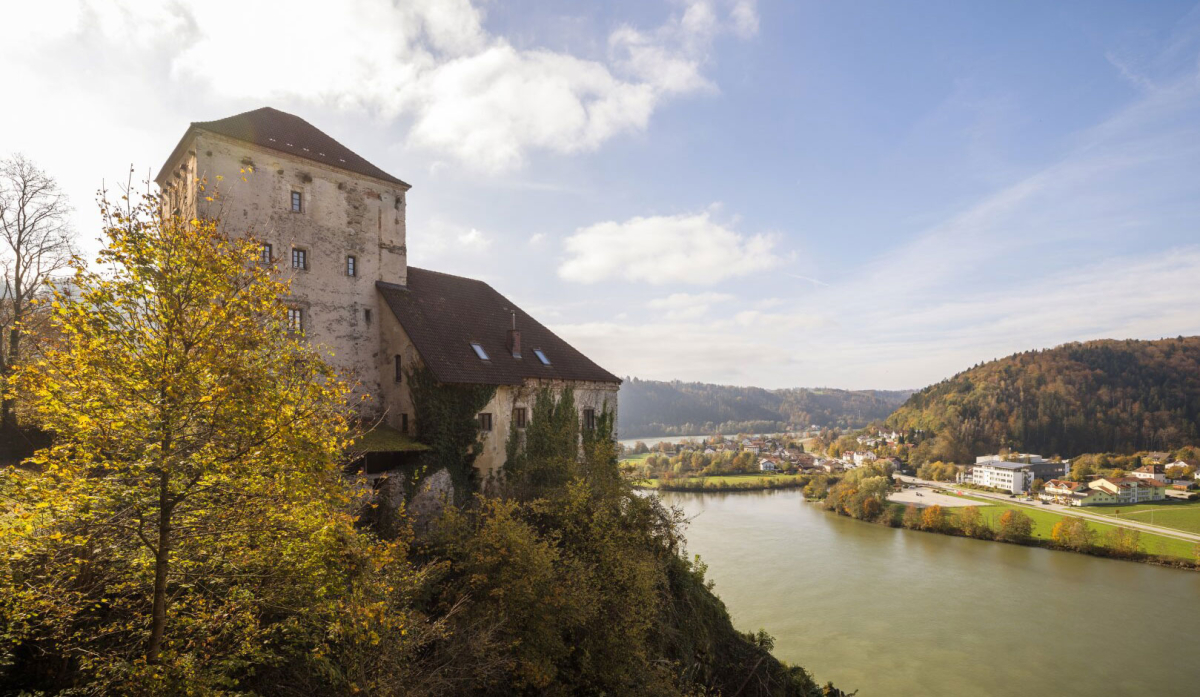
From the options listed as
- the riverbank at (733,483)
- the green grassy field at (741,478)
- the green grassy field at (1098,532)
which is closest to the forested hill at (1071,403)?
the green grassy field at (741,478)

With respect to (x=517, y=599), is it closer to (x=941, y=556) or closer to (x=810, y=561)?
(x=810, y=561)

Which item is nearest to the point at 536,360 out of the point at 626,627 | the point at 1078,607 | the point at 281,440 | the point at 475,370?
the point at 475,370

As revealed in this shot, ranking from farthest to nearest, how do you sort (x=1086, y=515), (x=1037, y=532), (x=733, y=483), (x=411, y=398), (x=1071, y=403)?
(x=1071, y=403), (x=733, y=483), (x=1086, y=515), (x=1037, y=532), (x=411, y=398)

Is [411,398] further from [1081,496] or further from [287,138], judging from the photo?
[1081,496]

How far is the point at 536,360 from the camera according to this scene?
19.4 meters

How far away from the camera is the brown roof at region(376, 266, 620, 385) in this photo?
16.5 m

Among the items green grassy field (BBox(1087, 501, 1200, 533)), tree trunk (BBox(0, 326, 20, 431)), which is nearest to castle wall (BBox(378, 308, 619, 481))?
tree trunk (BBox(0, 326, 20, 431))

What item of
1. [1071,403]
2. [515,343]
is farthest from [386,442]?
[1071,403]

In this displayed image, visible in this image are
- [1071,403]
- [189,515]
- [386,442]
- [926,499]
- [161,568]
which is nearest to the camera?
[161,568]

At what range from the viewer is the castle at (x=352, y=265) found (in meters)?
15.0

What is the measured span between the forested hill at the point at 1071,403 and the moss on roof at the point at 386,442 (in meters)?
115

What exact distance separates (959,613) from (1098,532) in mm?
31936

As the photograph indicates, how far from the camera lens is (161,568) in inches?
228

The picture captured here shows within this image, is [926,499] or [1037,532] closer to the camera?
[1037,532]
